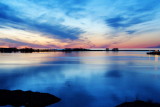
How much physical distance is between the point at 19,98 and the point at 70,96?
134 inches

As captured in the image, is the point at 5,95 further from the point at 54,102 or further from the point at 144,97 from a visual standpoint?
the point at 144,97

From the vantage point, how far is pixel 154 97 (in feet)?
28.9

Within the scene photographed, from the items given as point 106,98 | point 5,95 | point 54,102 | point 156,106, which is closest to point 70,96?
point 54,102

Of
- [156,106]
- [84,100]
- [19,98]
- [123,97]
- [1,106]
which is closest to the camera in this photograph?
[156,106]

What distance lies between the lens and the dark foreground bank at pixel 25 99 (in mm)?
6445

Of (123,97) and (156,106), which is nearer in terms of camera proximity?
(156,106)

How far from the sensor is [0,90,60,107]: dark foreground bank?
645 cm

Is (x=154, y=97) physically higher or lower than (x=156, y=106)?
lower

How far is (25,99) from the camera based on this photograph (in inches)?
267

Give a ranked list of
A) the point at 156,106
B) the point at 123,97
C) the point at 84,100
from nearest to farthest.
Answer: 1. the point at 156,106
2. the point at 84,100
3. the point at 123,97

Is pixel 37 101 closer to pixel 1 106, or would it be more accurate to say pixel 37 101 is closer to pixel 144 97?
pixel 1 106

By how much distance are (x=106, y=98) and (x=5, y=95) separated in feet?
21.4

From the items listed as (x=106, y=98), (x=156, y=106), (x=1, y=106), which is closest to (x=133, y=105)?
(x=156, y=106)

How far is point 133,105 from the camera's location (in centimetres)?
613
